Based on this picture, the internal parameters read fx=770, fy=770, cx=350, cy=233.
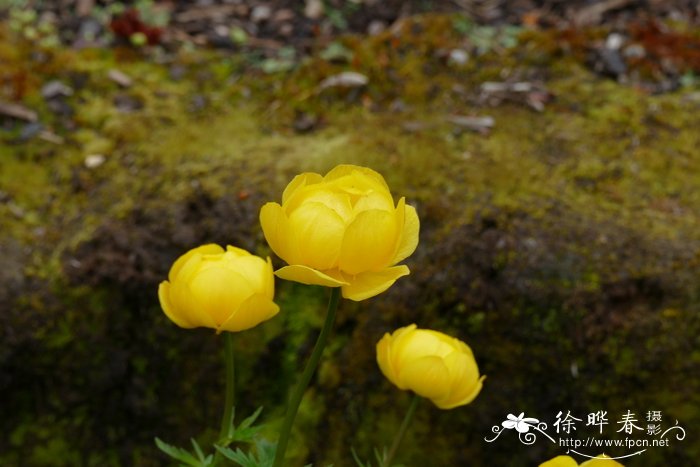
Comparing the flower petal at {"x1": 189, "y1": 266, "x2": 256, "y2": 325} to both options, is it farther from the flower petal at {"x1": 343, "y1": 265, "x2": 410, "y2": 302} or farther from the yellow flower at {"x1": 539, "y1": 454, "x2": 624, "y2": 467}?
the yellow flower at {"x1": 539, "y1": 454, "x2": 624, "y2": 467}

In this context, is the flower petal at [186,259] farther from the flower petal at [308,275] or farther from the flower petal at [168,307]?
the flower petal at [308,275]

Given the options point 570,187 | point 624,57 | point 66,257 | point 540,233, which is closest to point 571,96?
point 624,57

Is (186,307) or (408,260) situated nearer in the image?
(186,307)

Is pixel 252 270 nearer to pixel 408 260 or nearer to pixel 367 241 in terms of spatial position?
pixel 367 241

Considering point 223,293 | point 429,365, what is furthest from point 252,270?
point 429,365

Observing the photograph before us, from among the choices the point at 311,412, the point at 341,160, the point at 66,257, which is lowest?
the point at 311,412

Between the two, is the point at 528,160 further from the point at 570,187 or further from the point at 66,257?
the point at 66,257
